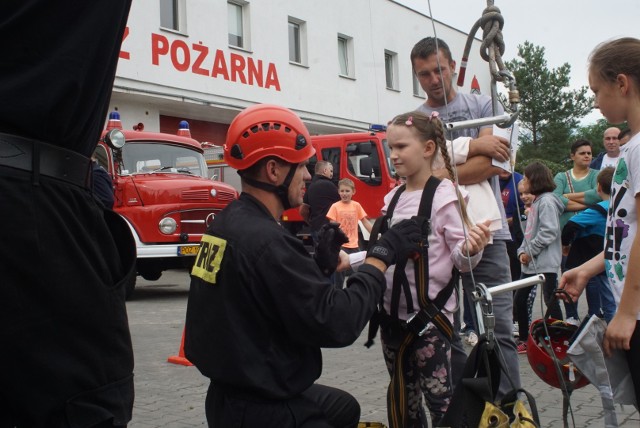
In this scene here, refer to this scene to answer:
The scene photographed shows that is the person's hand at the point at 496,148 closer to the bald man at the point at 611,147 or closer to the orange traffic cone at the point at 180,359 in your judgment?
the orange traffic cone at the point at 180,359

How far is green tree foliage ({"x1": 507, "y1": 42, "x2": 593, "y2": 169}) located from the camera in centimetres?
3556

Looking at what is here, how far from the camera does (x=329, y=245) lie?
2797mm

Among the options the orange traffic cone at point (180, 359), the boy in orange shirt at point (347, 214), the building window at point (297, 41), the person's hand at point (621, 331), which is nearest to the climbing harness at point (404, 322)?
the person's hand at point (621, 331)

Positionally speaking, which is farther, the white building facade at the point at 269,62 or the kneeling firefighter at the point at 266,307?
the white building facade at the point at 269,62

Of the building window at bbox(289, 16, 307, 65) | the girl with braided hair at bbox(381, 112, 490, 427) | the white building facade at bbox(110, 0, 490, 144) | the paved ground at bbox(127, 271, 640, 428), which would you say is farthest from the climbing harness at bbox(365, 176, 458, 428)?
the building window at bbox(289, 16, 307, 65)

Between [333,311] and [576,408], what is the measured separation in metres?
3.03

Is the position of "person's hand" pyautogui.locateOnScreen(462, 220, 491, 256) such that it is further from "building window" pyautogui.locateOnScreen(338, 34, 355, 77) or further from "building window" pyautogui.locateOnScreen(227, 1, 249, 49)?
"building window" pyautogui.locateOnScreen(338, 34, 355, 77)

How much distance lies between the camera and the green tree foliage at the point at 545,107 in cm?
3556

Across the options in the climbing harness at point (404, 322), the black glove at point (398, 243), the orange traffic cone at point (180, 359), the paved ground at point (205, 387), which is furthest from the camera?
the orange traffic cone at point (180, 359)

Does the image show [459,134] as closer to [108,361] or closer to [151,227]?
[108,361]

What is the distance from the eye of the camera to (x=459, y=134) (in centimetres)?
396

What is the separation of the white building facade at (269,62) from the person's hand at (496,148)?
12867 mm

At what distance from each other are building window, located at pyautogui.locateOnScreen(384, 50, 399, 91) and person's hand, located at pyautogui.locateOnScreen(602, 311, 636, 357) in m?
24.2

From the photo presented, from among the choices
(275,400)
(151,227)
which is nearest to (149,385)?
(275,400)
